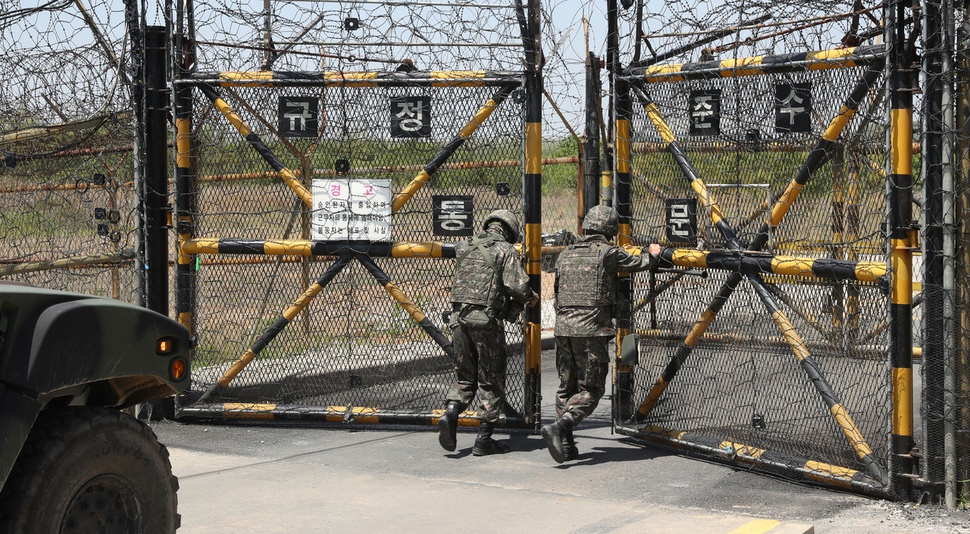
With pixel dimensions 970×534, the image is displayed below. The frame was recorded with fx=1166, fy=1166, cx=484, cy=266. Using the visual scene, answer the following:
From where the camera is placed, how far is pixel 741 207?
7457 mm

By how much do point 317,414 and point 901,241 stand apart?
438 centimetres

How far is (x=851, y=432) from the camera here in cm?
659

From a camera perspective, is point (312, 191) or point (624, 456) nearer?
point (624, 456)

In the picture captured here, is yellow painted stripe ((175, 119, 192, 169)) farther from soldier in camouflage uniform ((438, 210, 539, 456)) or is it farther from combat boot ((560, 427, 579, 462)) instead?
combat boot ((560, 427, 579, 462))

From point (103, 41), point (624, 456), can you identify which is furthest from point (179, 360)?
point (103, 41)

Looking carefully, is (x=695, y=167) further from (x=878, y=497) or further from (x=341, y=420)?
(x=341, y=420)

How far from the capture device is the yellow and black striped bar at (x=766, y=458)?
6.54 metres

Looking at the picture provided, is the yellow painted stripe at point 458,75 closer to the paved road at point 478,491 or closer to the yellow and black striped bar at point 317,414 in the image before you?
the yellow and black striped bar at point 317,414

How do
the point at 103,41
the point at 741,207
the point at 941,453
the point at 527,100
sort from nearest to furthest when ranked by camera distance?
the point at 941,453, the point at 741,207, the point at 527,100, the point at 103,41

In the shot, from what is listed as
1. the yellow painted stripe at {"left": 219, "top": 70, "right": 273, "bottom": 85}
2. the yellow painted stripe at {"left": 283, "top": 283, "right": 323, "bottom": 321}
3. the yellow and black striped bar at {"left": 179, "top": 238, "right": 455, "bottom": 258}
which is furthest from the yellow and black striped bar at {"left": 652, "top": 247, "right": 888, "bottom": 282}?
the yellow painted stripe at {"left": 219, "top": 70, "right": 273, "bottom": 85}

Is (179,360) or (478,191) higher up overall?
(478,191)

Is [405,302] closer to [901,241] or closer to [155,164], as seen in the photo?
[155,164]

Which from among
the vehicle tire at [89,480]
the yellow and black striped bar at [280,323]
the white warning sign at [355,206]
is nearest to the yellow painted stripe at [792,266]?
the white warning sign at [355,206]

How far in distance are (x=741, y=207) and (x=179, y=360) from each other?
398 centimetres
